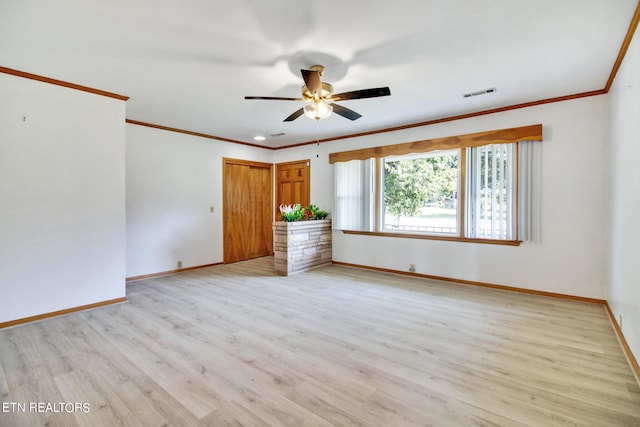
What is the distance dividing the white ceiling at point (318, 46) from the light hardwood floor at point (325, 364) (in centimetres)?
262

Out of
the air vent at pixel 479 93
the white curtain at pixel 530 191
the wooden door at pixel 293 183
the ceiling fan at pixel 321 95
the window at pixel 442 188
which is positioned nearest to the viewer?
the ceiling fan at pixel 321 95

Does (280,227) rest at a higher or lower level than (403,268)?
higher

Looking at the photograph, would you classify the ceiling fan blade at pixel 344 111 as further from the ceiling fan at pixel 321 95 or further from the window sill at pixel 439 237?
the window sill at pixel 439 237

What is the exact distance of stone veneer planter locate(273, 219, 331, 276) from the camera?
5.13 metres

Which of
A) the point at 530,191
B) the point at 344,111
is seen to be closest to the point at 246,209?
the point at 344,111

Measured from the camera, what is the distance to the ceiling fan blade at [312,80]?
2.53m

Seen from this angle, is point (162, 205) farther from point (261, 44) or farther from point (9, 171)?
point (261, 44)

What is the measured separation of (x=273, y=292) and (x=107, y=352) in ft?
6.71

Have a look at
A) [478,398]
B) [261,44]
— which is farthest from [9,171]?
[478,398]

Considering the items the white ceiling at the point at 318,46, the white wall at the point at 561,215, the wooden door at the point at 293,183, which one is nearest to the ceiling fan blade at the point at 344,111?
the white ceiling at the point at 318,46

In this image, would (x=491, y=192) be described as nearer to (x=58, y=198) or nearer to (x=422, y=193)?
(x=422, y=193)

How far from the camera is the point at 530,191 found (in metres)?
3.96

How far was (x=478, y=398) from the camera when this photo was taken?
1.91m

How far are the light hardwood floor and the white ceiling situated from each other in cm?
262
